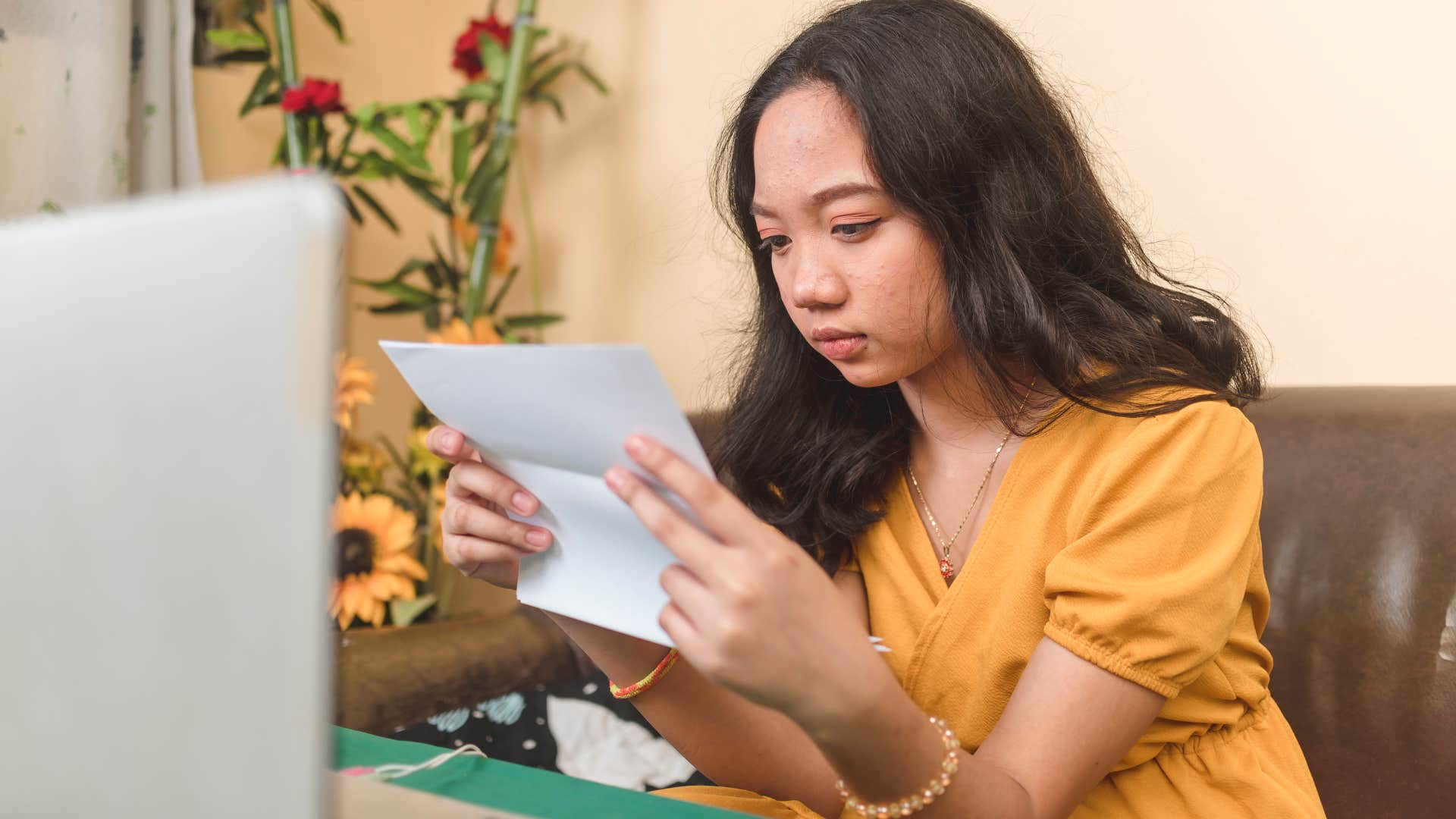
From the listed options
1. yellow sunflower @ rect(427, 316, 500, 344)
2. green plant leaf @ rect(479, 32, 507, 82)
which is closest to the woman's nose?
yellow sunflower @ rect(427, 316, 500, 344)

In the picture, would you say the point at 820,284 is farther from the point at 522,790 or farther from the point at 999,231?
the point at 522,790

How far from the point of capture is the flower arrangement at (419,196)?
1.54 meters

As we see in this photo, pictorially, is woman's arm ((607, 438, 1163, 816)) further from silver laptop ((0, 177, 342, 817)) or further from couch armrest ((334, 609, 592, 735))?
couch armrest ((334, 609, 592, 735))

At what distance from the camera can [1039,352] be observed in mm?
875

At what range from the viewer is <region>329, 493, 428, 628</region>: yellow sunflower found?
153 centimetres

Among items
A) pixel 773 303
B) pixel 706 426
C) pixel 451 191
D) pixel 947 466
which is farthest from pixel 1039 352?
pixel 451 191

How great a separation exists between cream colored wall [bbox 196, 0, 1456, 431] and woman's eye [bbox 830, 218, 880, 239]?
0.68 m

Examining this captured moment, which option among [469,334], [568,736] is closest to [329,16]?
[469,334]

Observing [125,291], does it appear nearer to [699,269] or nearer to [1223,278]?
[1223,278]

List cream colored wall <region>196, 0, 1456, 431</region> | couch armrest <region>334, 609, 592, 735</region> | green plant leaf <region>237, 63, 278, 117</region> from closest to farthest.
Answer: cream colored wall <region>196, 0, 1456, 431</region> → couch armrest <region>334, 609, 592, 735</region> → green plant leaf <region>237, 63, 278, 117</region>

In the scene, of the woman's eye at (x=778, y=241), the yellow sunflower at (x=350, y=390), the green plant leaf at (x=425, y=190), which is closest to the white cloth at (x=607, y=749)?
the yellow sunflower at (x=350, y=390)

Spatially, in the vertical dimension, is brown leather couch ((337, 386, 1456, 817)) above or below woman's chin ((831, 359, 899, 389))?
below

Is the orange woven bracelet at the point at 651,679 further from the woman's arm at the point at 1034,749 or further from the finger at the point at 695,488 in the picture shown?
the finger at the point at 695,488

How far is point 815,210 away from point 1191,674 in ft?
1.44
